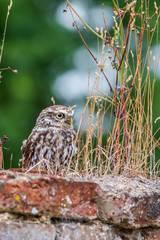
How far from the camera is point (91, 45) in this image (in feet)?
34.8

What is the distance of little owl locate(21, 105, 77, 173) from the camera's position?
394 centimetres

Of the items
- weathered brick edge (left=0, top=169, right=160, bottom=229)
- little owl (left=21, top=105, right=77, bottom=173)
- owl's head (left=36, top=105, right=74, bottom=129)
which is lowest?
weathered brick edge (left=0, top=169, right=160, bottom=229)

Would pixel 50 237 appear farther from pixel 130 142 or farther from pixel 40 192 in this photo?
pixel 130 142

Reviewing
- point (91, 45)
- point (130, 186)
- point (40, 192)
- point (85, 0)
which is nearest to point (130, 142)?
point (130, 186)

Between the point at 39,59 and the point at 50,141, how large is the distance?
6.54 m

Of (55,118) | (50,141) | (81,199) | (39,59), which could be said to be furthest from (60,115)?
(39,59)

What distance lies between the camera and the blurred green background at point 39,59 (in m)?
9.90

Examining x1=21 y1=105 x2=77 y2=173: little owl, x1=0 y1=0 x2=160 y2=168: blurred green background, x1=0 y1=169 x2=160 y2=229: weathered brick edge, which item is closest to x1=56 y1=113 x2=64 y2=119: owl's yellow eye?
x1=21 y1=105 x2=77 y2=173: little owl

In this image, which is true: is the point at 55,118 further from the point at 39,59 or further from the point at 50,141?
the point at 39,59

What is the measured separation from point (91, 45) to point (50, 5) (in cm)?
148

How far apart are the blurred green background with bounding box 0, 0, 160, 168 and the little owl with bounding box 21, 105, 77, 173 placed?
5214 mm

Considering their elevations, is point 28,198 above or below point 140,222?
above

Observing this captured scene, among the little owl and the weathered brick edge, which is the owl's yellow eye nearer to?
the little owl

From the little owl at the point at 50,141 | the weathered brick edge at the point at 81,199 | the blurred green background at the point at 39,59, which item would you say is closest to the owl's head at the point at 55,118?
the little owl at the point at 50,141
